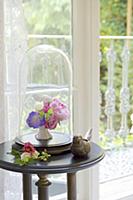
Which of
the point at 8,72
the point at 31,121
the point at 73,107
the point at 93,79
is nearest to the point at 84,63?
the point at 93,79

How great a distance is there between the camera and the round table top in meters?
1.43

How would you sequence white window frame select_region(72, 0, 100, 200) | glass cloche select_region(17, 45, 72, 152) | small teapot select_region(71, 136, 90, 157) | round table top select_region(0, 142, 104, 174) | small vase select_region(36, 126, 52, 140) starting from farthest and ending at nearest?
white window frame select_region(72, 0, 100, 200) < glass cloche select_region(17, 45, 72, 152) < small vase select_region(36, 126, 52, 140) < small teapot select_region(71, 136, 90, 157) < round table top select_region(0, 142, 104, 174)

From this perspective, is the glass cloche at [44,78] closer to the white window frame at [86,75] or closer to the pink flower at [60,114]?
the white window frame at [86,75]

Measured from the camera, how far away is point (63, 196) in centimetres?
221

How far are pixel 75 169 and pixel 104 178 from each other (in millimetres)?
1299

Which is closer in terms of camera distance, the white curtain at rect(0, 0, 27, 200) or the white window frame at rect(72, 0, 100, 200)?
the white curtain at rect(0, 0, 27, 200)

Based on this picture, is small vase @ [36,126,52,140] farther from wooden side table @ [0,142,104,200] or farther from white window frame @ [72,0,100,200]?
white window frame @ [72,0,100,200]

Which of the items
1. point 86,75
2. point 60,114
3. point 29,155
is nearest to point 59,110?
point 60,114

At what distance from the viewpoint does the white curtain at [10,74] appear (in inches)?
69.6

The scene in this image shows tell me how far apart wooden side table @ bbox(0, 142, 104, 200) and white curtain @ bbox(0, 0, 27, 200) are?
15 centimetres

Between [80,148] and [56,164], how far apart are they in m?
0.13

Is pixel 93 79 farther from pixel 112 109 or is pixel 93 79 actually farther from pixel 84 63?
pixel 112 109

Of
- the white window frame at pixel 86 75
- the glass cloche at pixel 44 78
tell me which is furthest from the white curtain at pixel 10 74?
the white window frame at pixel 86 75

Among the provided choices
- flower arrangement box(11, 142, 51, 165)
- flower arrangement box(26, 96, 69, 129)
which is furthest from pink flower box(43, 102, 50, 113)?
flower arrangement box(11, 142, 51, 165)
